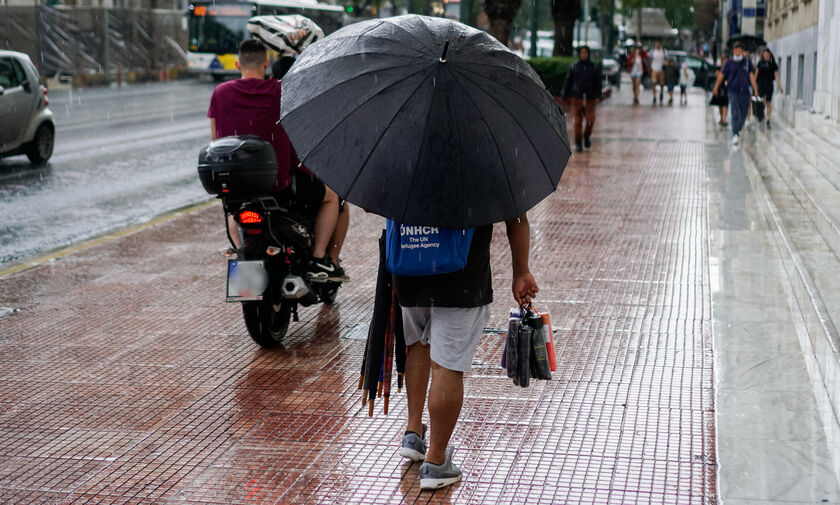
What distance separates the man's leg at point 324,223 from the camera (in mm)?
6586

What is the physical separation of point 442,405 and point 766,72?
59.1ft

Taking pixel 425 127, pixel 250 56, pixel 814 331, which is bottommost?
pixel 814 331

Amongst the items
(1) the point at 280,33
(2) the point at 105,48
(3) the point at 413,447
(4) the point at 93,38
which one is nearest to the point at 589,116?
(1) the point at 280,33

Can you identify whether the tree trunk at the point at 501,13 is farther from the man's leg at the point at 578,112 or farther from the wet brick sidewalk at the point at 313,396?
the wet brick sidewalk at the point at 313,396

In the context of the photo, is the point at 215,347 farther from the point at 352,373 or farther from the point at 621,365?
the point at 621,365

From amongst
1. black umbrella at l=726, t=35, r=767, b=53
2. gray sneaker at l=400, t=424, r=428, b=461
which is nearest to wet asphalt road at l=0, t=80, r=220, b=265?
gray sneaker at l=400, t=424, r=428, b=461

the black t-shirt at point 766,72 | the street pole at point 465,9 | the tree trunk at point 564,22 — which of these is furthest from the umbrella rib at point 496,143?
the tree trunk at point 564,22

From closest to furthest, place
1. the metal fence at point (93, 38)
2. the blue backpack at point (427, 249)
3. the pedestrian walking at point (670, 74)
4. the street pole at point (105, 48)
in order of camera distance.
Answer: the blue backpack at point (427, 249)
the pedestrian walking at point (670, 74)
the metal fence at point (93, 38)
the street pole at point (105, 48)

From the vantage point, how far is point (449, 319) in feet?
13.6

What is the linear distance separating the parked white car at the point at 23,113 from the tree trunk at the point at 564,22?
1864cm

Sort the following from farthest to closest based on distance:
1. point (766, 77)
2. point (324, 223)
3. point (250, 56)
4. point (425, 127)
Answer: point (766, 77) < point (324, 223) < point (250, 56) < point (425, 127)

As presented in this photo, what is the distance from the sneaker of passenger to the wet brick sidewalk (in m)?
0.36

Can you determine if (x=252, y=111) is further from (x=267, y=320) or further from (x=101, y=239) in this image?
(x=101, y=239)

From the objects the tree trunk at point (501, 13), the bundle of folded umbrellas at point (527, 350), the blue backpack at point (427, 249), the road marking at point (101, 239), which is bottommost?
the road marking at point (101, 239)
